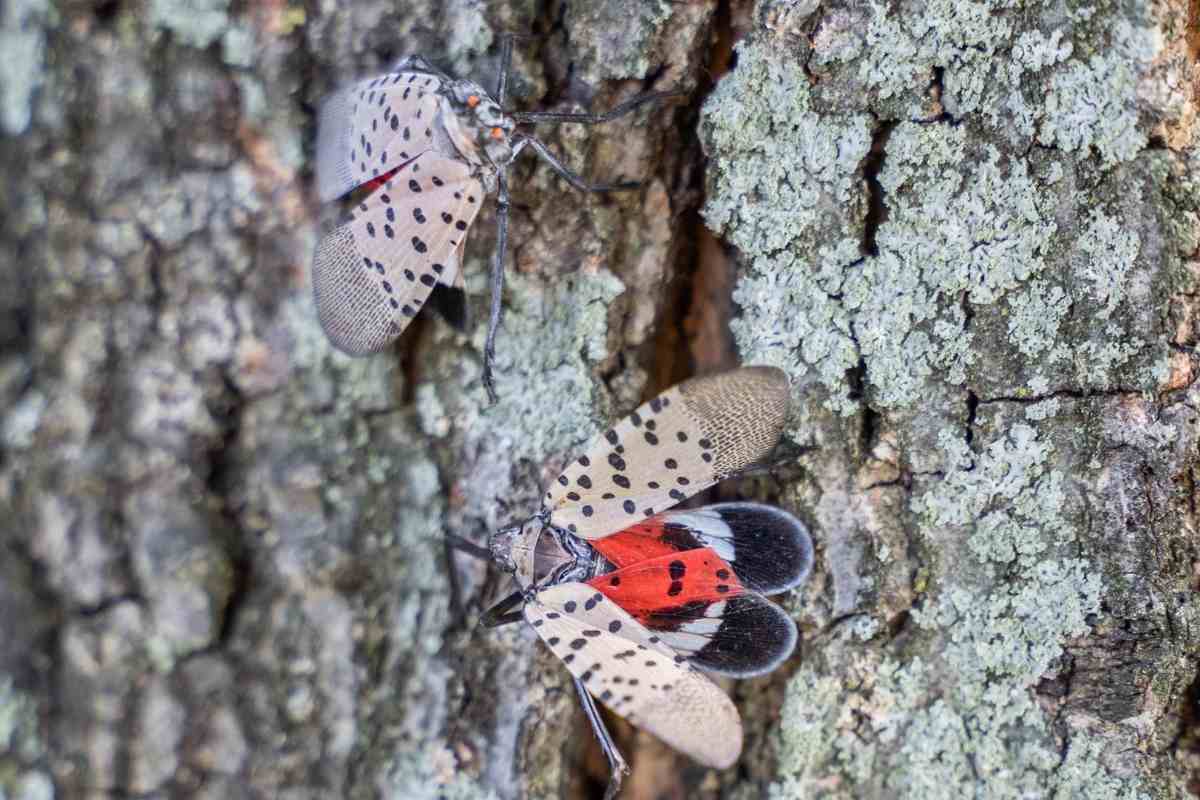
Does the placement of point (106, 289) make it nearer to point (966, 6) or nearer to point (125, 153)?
point (125, 153)

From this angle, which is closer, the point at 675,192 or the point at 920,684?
the point at 920,684

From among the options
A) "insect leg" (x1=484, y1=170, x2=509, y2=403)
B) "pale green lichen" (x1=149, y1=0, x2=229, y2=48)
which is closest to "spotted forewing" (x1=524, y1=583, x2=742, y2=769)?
"insect leg" (x1=484, y1=170, x2=509, y2=403)

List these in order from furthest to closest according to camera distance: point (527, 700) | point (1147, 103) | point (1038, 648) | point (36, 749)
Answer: point (527, 700) < point (36, 749) < point (1038, 648) < point (1147, 103)

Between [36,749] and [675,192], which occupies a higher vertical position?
[675,192]

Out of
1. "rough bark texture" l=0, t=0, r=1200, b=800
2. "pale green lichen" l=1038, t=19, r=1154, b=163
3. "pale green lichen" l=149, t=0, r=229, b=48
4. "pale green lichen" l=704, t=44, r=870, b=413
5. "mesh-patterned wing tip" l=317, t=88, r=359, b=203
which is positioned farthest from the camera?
"mesh-patterned wing tip" l=317, t=88, r=359, b=203

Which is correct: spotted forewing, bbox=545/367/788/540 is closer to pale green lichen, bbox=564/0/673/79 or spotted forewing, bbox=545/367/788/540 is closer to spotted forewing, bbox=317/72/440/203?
pale green lichen, bbox=564/0/673/79

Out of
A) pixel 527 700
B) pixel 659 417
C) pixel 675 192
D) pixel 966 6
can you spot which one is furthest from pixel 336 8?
pixel 527 700
